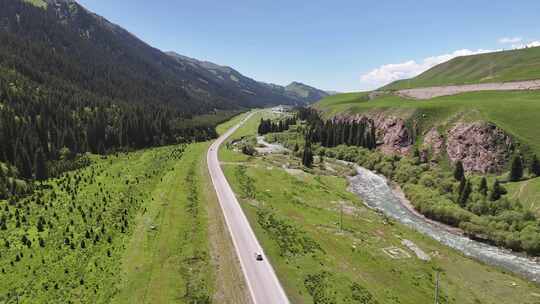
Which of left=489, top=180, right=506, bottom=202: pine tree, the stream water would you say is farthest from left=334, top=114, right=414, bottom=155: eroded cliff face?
left=489, top=180, right=506, bottom=202: pine tree

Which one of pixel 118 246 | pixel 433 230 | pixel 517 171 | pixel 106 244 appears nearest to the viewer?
pixel 118 246

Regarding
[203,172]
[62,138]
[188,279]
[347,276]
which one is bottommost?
[347,276]

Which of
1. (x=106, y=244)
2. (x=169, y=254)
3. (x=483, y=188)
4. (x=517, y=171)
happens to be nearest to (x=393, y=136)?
(x=517, y=171)

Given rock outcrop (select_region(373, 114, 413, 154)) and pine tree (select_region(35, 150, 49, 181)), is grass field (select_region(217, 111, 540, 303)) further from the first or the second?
pine tree (select_region(35, 150, 49, 181))

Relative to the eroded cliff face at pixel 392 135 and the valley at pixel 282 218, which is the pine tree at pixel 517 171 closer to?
the valley at pixel 282 218

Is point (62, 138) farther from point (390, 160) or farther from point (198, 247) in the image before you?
point (390, 160)

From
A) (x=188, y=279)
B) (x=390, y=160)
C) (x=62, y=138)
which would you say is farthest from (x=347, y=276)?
(x=62, y=138)

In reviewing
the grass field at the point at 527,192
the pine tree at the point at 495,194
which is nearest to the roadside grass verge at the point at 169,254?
the pine tree at the point at 495,194

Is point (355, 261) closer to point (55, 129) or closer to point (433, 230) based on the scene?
point (433, 230)
